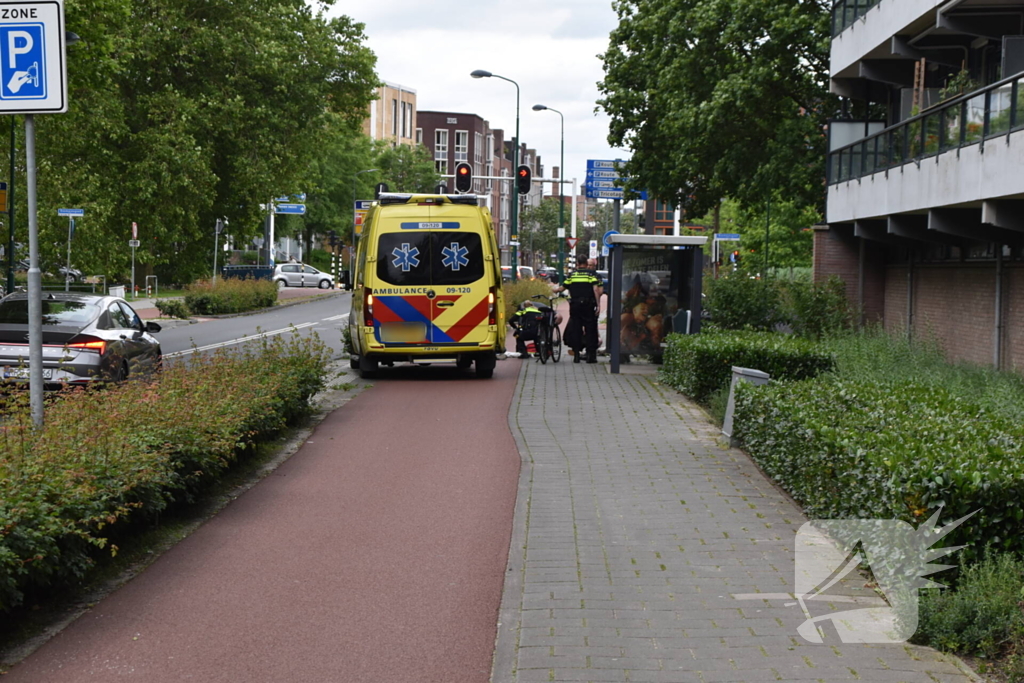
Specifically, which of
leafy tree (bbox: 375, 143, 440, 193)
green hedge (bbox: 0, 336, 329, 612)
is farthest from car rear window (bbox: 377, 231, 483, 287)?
leafy tree (bbox: 375, 143, 440, 193)

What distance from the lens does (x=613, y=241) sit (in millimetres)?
19578

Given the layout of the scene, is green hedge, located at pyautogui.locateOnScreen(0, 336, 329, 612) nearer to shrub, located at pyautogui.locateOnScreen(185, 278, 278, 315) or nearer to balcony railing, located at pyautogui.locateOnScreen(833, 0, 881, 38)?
balcony railing, located at pyautogui.locateOnScreen(833, 0, 881, 38)

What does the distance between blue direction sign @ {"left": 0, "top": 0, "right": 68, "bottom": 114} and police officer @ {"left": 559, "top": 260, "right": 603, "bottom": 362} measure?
13636 mm

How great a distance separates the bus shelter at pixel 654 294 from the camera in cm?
2011

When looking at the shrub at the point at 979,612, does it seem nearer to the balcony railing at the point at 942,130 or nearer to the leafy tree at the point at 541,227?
the balcony railing at the point at 942,130

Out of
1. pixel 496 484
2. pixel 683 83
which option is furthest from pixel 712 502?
pixel 683 83

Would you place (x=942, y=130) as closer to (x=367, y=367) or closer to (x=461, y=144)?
(x=367, y=367)

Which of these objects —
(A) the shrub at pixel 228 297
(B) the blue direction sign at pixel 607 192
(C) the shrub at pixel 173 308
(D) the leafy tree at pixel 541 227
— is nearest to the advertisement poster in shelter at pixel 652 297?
(B) the blue direction sign at pixel 607 192

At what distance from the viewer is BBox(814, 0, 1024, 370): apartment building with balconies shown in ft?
53.2

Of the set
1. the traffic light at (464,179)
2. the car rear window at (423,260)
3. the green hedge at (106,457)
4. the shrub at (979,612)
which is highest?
the traffic light at (464,179)

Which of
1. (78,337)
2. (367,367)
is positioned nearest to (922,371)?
(367,367)

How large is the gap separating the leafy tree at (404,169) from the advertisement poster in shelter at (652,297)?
7602cm

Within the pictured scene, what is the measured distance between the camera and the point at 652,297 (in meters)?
20.6

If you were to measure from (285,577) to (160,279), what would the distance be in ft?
174
